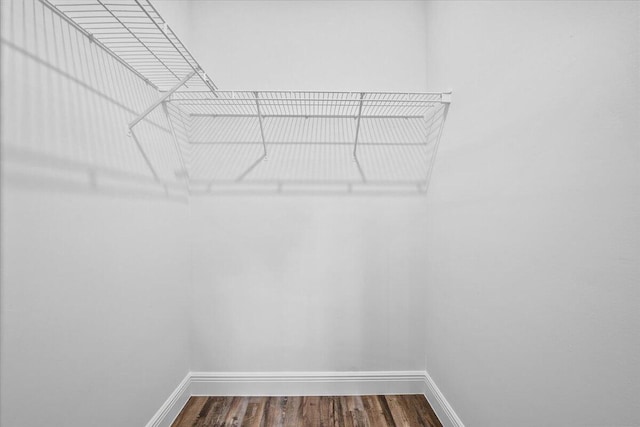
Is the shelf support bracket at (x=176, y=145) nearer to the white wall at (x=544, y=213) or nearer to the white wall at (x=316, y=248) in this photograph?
the white wall at (x=316, y=248)

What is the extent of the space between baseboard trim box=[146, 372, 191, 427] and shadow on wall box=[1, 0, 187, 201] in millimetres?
1059

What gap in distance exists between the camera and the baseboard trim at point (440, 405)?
1.49 metres

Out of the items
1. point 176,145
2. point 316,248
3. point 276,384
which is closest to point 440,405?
point 276,384

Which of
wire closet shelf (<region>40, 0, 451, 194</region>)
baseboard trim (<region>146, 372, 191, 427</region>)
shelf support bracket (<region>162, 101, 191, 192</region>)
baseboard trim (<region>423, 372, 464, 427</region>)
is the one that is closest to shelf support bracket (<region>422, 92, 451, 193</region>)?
wire closet shelf (<region>40, 0, 451, 194</region>)

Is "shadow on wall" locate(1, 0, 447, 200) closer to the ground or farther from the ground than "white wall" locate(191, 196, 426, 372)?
farther from the ground

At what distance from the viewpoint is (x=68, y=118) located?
0.98 m

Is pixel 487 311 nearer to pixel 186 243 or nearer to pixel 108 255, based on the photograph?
pixel 108 255

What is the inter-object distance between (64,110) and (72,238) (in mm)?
400

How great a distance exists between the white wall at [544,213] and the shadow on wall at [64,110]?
4.77 feet

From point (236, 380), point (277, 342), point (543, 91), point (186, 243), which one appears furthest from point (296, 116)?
point (236, 380)

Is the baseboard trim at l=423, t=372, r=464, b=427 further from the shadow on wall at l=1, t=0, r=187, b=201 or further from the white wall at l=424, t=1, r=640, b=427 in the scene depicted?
the shadow on wall at l=1, t=0, r=187, b=201

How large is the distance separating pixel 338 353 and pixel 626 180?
5.28ft

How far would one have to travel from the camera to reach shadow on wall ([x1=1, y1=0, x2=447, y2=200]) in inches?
33.8

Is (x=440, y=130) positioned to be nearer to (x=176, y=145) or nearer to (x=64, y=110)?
(x=176, y=145)
